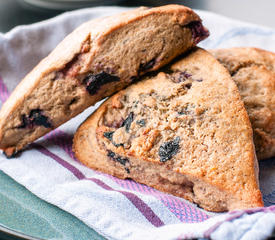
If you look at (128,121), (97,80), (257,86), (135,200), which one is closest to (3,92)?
(97,80)

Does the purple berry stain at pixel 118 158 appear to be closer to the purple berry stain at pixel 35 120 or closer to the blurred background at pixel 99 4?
the purple berry stain at pixel 35 120

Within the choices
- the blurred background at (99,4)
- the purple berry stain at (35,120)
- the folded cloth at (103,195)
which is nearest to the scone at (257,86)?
the folded cloth at (103,195)

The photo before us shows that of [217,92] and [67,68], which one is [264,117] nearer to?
[217,92]

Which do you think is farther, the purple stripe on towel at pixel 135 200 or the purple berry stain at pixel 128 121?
the purple berry stain at pixel 128 121

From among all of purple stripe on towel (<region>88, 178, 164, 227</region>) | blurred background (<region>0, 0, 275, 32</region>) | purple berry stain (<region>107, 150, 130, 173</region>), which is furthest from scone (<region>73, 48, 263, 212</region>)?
blurred background (<region>0, 0, 275, 32</region>)

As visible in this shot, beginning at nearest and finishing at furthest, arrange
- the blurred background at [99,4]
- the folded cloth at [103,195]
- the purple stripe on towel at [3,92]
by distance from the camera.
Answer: the folded cloth at [103,195], the purple stripe on towel at [3,92], the blurred background at [99,4]

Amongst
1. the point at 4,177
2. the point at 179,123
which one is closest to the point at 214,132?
the point at 179,123
